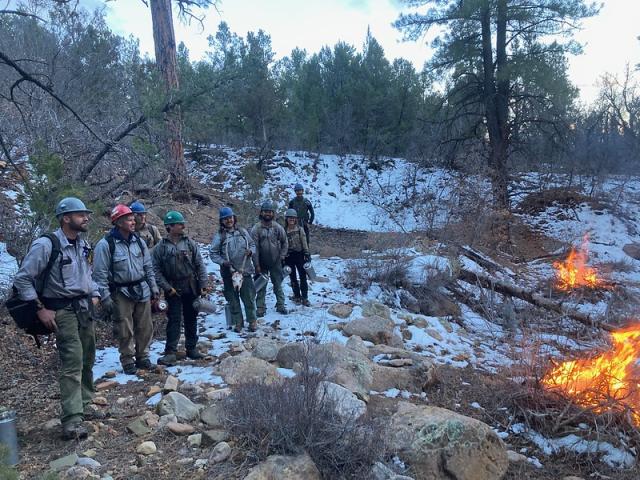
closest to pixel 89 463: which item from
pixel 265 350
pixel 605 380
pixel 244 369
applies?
pixel 244 369

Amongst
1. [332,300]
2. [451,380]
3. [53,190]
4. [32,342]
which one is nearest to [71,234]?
[53,190]

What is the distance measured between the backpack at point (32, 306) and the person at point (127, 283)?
0.97 m

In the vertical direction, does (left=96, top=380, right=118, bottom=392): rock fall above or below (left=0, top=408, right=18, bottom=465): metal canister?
below

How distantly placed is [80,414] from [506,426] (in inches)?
160

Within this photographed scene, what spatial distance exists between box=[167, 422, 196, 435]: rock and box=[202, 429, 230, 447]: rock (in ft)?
0.74

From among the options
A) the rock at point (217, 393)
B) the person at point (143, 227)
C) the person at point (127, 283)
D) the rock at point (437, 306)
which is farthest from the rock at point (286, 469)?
the rock at point (437, 306)

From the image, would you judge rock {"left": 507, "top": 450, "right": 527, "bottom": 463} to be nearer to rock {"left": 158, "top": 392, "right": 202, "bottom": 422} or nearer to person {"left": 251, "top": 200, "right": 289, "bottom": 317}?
rock {"left": 158, "top": 392, "right": 202, "bottom": 422}

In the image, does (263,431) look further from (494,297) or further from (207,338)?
(494,297)

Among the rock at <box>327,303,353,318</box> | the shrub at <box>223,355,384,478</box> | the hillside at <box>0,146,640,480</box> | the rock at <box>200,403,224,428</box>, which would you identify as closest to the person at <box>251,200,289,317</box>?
the hillside at <box>0,146,640,480</box>

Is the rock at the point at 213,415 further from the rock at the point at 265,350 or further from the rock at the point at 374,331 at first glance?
the rock at the point at 374,331

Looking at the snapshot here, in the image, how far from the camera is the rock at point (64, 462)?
3272 mm

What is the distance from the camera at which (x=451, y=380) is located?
5918mm

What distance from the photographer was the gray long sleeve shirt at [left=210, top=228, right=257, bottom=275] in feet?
21.8

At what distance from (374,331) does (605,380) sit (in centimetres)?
311
